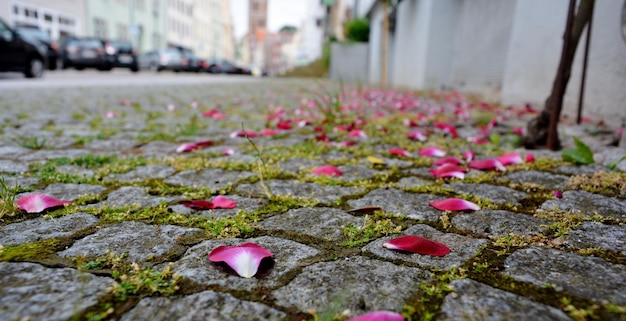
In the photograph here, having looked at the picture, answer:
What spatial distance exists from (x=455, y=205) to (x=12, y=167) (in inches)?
83.6

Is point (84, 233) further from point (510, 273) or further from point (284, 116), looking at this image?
point (284, 116)

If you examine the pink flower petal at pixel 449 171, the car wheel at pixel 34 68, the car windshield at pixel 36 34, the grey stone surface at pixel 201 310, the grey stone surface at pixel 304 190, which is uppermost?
the car windshield at pixel 36 34

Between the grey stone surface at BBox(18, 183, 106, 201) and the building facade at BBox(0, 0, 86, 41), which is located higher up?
the building facade at BBox(0, 0, 86, 41)

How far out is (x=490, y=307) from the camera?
94 cm

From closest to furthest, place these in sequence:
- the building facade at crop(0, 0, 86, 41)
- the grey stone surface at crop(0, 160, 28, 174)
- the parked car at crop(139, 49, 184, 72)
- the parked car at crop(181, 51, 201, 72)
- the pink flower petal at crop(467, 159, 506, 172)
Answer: the grey stone surface at crop(0, 160, 28, 174)
the pink flower petal at crop(467, 159, 506, 172)
the building facade at crop(0, 0, 86, 41)
the parked car at crop(139, 49, 184, 72)
the parked car at crop(181, 51, 201, 72)

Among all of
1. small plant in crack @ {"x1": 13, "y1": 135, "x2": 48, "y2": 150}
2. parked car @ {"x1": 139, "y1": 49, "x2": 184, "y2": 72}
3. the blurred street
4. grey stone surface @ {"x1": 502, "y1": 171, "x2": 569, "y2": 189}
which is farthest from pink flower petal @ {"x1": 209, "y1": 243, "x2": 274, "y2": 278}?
parked car @ {"x1": 139, "y1": 49, "x2": 184, "y2": 72}

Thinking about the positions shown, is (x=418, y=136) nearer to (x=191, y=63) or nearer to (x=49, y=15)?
(x=191, y=63)

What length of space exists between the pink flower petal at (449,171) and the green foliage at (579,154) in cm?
66

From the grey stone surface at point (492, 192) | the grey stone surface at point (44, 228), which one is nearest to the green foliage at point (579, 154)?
the grey stone surface at point (492, 192)

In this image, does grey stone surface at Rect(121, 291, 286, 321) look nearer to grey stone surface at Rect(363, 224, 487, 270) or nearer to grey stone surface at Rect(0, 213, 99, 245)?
grey stone surface at Rect(363, 224, 487, 270)

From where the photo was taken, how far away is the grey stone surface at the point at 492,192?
1.75 meters

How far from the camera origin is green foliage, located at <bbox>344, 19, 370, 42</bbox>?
67.4ft

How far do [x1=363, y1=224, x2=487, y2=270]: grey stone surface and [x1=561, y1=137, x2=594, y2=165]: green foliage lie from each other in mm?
1371

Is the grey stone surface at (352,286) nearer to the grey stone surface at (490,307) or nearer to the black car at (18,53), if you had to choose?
the grey stone surface at (490,307)
